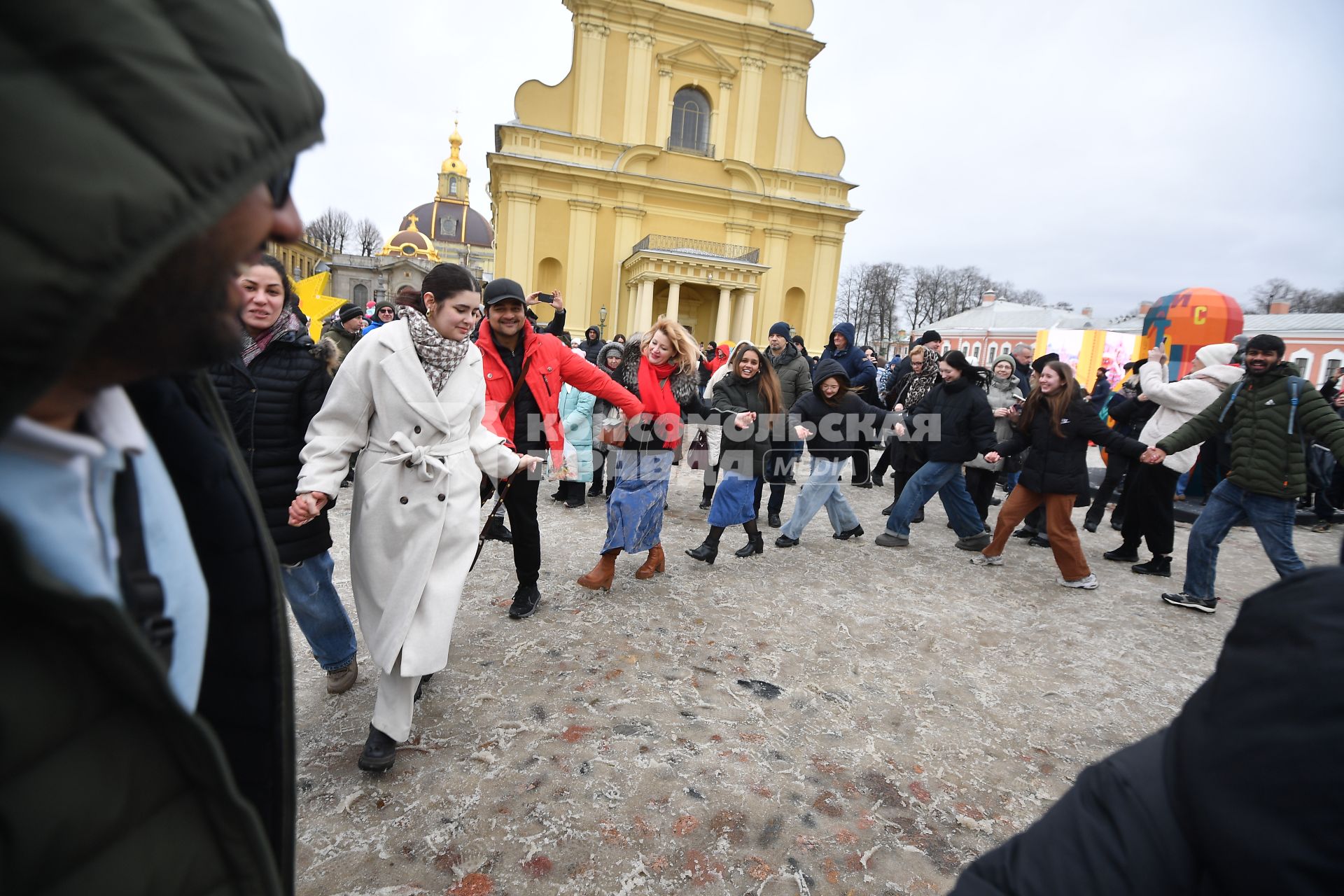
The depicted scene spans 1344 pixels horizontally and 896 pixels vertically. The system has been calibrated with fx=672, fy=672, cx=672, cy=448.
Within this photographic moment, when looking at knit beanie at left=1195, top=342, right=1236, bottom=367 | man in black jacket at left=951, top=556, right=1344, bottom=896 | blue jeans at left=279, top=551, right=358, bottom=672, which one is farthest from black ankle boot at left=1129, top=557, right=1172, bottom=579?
blue jeans at left=279, top=551, right=358, bottom=672

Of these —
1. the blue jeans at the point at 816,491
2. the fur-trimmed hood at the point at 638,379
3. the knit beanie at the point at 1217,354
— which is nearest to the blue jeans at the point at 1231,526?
the knit beanie at the point at 1217,354

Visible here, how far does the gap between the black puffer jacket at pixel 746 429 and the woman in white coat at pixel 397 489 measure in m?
3.40

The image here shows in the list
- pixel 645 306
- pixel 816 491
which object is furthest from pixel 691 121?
pixel 816 491

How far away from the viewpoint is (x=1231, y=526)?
17.0 ft

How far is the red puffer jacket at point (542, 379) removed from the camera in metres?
4.01

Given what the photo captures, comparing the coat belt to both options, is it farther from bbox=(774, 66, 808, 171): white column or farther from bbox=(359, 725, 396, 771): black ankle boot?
bbox=(774, 66, 808, 171): white column

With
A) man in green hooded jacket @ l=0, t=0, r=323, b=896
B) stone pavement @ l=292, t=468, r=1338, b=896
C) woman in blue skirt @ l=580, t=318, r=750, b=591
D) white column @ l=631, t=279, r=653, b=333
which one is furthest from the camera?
white column @ l=631, t=279, r=653, b=333

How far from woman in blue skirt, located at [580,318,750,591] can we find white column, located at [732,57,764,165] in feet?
102

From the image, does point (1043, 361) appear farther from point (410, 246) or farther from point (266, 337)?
point (410, 246)

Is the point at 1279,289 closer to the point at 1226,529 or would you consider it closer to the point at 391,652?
the point at 1226,529

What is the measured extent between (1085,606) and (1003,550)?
1565 mm

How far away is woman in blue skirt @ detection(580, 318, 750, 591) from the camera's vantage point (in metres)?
4.93

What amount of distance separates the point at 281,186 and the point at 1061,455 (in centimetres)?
608

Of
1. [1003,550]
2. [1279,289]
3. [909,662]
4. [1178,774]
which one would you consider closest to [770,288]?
[1003,550]
